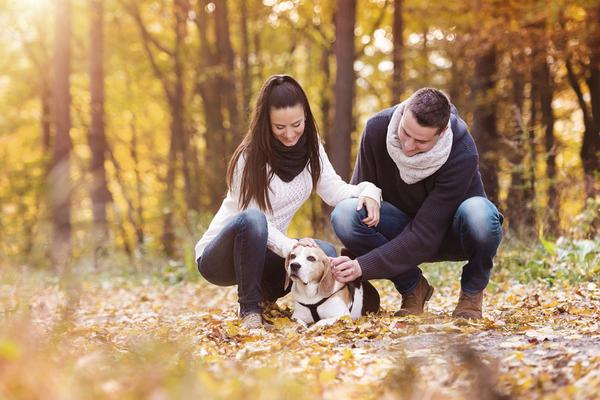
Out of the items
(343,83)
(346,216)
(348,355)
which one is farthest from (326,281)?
(343,83)

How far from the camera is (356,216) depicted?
498cm

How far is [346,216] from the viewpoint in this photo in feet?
16.4

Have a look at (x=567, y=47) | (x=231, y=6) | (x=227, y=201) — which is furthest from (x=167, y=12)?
(x=227, y=201)

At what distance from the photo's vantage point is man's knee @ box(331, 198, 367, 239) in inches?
196

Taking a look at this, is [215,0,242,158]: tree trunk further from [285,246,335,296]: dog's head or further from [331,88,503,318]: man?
[285,246,335,296]: dog's head

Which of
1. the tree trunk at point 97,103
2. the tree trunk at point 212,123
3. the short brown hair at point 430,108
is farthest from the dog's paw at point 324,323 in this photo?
the tree trunk at point 97,103

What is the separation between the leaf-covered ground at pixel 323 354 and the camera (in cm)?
223

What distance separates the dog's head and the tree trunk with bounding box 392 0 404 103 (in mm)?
10891

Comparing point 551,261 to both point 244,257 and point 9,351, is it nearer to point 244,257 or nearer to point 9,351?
point 244,257

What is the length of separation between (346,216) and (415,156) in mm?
645

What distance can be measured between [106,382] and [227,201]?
9.76 feet

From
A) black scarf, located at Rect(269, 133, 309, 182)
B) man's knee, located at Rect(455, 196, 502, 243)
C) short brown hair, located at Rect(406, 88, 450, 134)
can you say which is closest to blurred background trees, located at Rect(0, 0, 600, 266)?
black scarf, located at Rect(269, 133, 309, 182)

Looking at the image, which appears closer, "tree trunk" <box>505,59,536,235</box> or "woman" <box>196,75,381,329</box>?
"woman" <box>196,75,381,329</box>

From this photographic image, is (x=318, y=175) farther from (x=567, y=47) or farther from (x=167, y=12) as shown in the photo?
(x=167, y=12)
